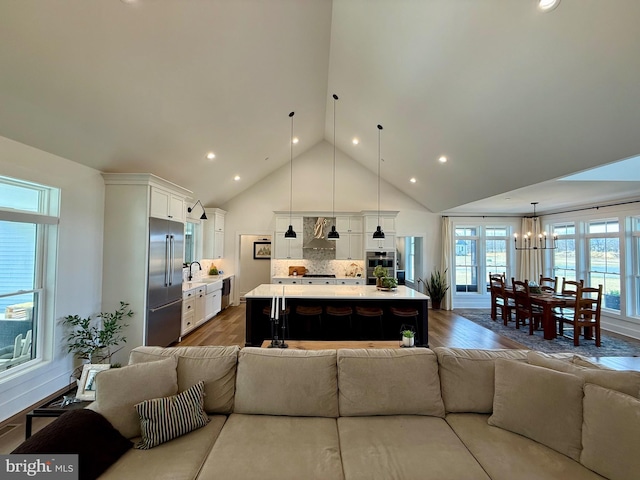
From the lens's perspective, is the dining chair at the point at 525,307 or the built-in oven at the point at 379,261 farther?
the built-in oven at the point at 379,261

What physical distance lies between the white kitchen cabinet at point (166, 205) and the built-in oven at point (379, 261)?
447 centimetres

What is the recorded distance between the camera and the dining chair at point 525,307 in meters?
5.32

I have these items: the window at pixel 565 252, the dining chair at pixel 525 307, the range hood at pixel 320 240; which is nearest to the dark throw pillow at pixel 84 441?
the range hood at pixel 320 240

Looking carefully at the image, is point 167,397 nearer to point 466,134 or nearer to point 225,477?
point 225,477

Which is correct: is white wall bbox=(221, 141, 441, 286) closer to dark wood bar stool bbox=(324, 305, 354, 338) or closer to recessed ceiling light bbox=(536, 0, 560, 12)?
dark wood bar stool bbox=(324, 305, 354, 338)

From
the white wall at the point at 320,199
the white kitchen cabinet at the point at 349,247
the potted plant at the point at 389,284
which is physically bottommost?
the potted plant at the point at 389,284

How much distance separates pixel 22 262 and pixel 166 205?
1683mm

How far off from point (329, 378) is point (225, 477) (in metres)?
0.85

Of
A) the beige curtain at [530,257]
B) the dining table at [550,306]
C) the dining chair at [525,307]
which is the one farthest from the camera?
the beige curtain at [530,257]

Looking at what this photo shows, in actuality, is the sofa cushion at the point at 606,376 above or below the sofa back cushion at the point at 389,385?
above

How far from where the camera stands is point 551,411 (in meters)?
1.63

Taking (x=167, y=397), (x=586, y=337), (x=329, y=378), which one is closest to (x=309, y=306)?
(x=329, y=378)

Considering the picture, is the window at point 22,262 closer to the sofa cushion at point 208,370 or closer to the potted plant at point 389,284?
the sofa cushion at point 208,370

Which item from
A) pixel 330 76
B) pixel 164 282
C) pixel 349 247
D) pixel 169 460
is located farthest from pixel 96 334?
pixel 349 247
